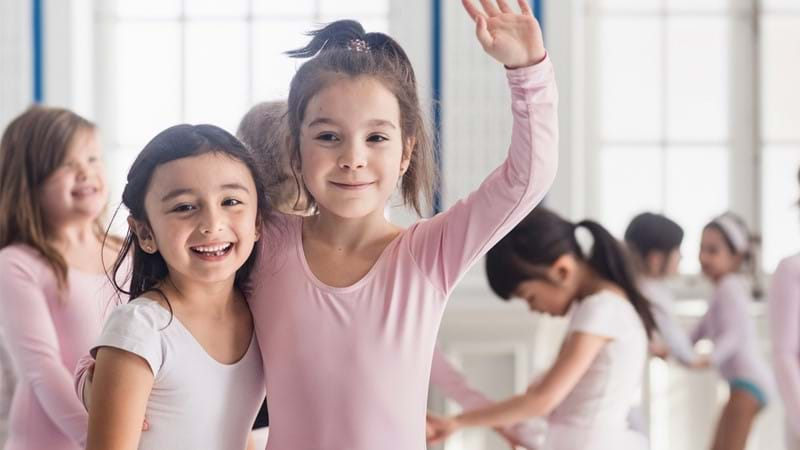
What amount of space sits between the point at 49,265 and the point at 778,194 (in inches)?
123

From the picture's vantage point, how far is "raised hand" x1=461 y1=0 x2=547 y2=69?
4.68ft

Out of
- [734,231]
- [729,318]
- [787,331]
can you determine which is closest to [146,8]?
[734,231]

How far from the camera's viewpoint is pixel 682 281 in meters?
4.43

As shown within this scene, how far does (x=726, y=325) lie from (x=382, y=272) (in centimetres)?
255

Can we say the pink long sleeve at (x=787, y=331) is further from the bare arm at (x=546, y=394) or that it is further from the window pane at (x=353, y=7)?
the window pane at (x=353, y=7)

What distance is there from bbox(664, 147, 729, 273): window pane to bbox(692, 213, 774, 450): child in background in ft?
1.43

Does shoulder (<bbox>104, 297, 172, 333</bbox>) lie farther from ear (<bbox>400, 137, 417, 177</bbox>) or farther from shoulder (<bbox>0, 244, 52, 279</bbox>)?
shoulder (<bbox>0, 244, 52, 279</bbox>)

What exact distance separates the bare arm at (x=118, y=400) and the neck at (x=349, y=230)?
32 centimetres

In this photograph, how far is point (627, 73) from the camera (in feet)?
14.8

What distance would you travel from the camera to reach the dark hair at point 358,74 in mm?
1575

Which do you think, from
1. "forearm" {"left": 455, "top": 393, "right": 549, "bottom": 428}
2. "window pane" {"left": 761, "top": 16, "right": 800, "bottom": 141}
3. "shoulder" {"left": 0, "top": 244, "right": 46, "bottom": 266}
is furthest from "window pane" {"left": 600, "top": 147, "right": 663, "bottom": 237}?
"shoulder" {"left": 0, "top": 244, "right": 46, "bottom": 266}

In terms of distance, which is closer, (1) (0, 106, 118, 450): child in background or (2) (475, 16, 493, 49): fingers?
(2) (475, 16, 493, 49): fingers

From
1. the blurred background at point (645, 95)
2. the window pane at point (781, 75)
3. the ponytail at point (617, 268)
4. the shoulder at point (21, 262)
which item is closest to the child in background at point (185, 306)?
the shoulder at point (21, 262)

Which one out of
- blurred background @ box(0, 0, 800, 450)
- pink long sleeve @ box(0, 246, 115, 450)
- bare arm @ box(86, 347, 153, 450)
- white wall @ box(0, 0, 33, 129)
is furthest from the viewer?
blurred background @ box(0, 0, 800, 450)
